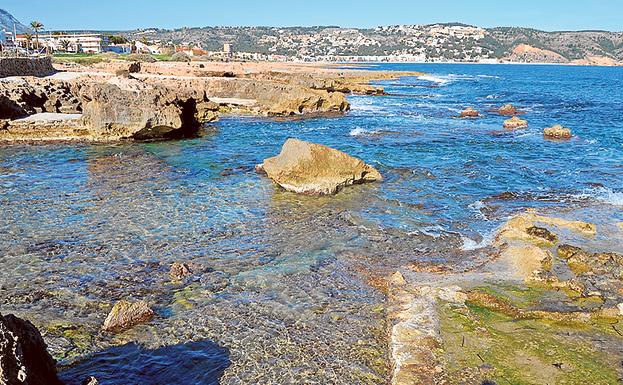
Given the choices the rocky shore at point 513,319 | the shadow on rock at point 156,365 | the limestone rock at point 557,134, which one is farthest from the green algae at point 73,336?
the limestone rock at point 557,134

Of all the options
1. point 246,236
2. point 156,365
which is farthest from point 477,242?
point 156,365

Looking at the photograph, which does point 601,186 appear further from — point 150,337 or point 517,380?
point 150,337

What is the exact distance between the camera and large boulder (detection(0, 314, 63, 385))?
4770 mm

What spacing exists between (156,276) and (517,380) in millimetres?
6905

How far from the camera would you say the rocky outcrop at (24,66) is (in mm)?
37469

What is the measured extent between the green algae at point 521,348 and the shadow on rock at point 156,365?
3366 mm

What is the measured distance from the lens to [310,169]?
1666 cm

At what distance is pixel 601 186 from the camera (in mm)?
18719

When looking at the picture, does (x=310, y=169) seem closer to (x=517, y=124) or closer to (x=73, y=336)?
(x=73, y=336)

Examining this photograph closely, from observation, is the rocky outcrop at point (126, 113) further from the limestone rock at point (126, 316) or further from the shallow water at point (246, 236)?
the limestone rock at point (126, 316)

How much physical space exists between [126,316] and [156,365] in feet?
4.30

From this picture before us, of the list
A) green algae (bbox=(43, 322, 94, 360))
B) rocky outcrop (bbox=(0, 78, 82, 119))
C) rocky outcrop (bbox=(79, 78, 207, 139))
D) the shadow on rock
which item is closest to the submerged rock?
the shadow on rock

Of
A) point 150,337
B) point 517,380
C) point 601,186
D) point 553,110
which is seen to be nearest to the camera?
point 517,380

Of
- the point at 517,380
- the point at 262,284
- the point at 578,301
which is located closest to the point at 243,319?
the point at 262,284
